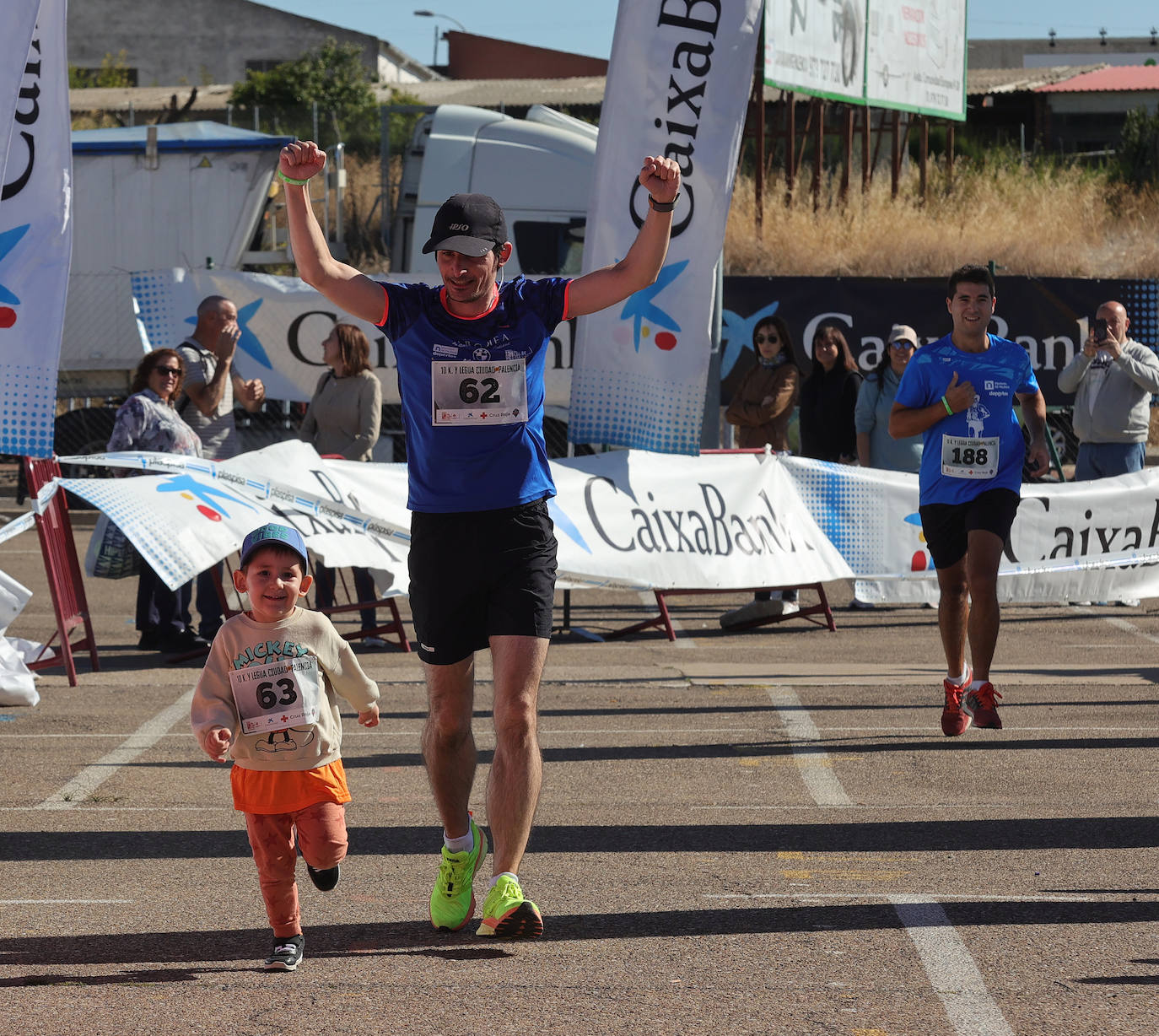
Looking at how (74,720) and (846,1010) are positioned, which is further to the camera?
(74,720)

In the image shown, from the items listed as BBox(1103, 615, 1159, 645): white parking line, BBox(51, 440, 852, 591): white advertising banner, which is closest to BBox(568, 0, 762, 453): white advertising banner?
BBox(51, 440, 852, 591): white advertising banner

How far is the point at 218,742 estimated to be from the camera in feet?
13.9

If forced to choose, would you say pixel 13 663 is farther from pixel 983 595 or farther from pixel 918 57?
pixel 918 57

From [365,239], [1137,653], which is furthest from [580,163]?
[1137,653]

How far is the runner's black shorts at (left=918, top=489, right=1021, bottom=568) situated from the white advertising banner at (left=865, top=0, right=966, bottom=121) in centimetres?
2150

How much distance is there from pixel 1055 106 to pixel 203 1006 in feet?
166

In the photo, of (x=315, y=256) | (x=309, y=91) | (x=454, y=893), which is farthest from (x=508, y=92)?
(x=454, y=893)

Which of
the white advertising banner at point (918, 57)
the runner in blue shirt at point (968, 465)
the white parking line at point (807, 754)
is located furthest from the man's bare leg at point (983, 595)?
the white advertising banner at point (918, 57)

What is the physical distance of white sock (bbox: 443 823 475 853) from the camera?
4852 mm

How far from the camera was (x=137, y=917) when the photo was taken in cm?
492

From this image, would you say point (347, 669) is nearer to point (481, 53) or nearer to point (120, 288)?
point (120, 288)

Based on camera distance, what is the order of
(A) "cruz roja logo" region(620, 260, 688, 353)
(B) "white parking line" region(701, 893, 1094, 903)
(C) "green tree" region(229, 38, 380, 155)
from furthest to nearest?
1. (C) "green tree" region(229, 38, 380, 155)
2. (A) "cruz roja logo" region(620, 260, 688, 353)
3. (B) "white parking line" region(701, 893, 1094, 903)

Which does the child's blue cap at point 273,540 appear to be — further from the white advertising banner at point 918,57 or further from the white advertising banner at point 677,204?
the white advertising banner at point 918,57

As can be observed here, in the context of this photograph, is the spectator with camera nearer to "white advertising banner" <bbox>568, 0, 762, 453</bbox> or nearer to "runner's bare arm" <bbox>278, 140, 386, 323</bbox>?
"white advertising banner" <bbox>568, 0, 762, 453</bbox>
